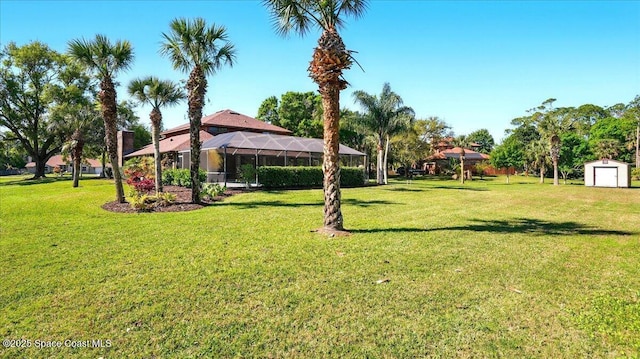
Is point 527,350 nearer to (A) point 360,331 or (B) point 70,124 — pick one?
(A) point 360,331

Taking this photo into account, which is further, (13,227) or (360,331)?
(13,227)

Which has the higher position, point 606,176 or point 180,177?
point 180,177

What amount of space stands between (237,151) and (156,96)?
278 inches

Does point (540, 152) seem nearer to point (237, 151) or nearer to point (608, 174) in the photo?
point (608, 174)

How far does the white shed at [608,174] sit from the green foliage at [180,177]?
108 feet

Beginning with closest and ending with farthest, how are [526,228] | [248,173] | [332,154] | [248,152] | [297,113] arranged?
[332,154], [526,228], [248,173], [248,152], [297,113]

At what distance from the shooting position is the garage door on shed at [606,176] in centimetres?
2991

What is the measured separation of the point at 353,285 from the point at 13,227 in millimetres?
10027

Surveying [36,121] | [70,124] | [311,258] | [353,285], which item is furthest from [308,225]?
[36,121]

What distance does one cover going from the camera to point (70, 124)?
93.1 ft

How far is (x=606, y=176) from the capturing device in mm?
30344

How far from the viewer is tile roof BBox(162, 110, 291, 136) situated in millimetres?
36875

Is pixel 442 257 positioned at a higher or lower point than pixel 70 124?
lower

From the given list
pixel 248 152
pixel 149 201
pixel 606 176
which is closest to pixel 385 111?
pixel 248 152
